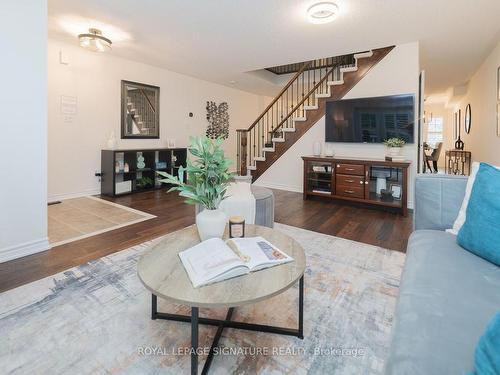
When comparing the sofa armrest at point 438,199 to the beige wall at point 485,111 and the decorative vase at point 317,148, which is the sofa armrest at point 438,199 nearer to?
the decorative vase at point 317,148

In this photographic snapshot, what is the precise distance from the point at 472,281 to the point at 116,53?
211 inches

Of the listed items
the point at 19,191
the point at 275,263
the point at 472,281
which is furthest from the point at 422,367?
the point at 19,191

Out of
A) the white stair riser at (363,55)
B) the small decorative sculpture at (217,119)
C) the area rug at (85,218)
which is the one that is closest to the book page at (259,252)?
the area rug at (85,218)

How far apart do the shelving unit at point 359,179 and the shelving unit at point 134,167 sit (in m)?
2.74

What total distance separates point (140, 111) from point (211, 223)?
4.62 metres

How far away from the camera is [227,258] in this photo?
1.22 metres

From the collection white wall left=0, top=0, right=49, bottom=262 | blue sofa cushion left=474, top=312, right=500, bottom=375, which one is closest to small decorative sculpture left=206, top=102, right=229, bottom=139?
white wall left=0, top=0, right=49, bottom=262

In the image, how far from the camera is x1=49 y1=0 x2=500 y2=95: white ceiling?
2.95 meters

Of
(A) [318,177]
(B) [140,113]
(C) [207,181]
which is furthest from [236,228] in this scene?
(B) [140,113]

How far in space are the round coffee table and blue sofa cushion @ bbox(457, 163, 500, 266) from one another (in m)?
0.78

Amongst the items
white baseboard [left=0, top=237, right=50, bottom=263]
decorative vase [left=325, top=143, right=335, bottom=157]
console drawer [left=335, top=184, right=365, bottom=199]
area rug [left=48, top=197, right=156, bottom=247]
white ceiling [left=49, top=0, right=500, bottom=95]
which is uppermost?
white ceiling [left=49, top=0, right=500, bottom=95]

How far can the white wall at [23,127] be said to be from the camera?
2.19 metres

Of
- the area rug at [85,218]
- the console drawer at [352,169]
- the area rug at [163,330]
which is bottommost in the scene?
the area rug at [163,330]

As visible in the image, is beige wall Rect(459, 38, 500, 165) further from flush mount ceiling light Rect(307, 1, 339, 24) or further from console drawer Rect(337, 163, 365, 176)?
flush mount ceiling light Rect(307, 1, 339, 24)
